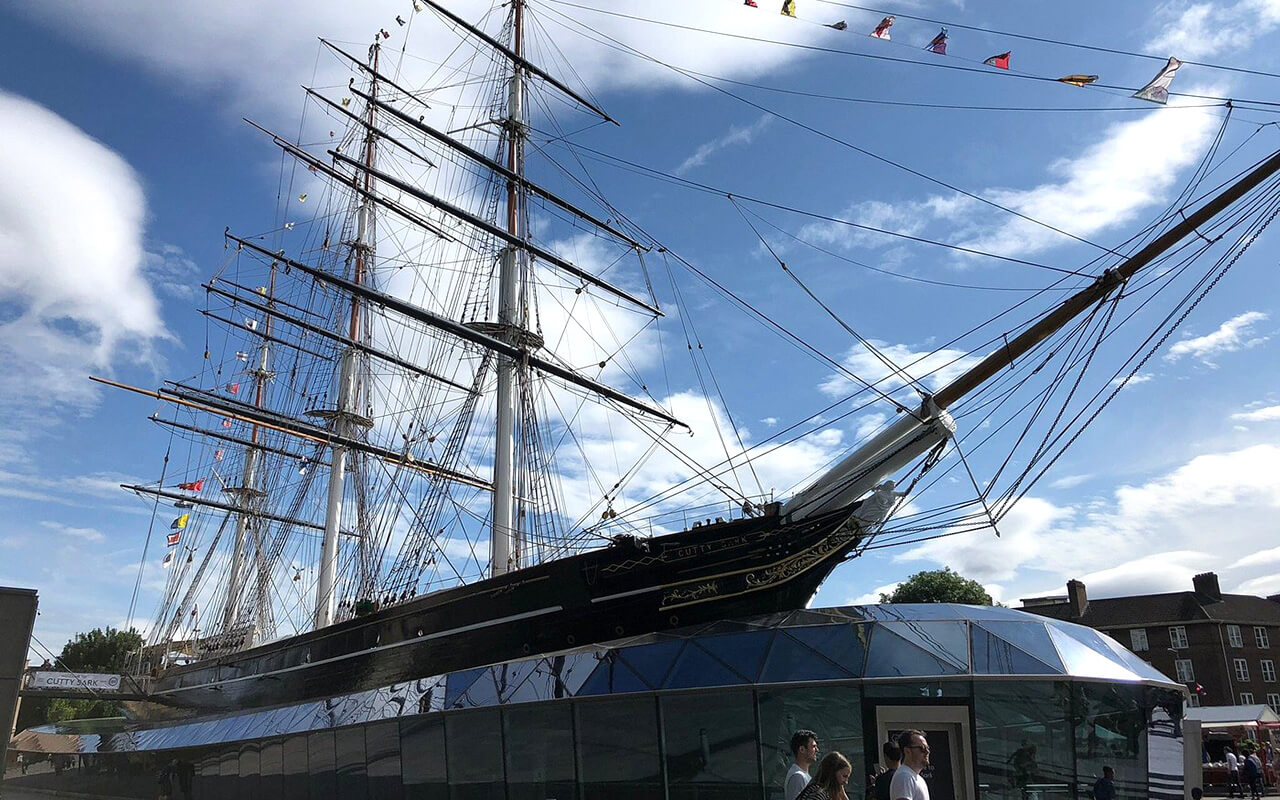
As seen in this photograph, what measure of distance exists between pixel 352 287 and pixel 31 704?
67520 millimetres

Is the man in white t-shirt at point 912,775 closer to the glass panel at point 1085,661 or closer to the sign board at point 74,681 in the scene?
the glass panel at point 1085,661

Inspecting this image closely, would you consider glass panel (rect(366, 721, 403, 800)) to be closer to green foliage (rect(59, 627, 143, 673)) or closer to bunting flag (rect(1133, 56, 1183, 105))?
bunting flag (rect(1133, 56, 1183, 105))

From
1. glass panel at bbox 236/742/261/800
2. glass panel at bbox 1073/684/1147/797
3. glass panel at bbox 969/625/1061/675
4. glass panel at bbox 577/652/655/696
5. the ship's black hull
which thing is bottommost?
glass panel at bbox 236/742/261/800

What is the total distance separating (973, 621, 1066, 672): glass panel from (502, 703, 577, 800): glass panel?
638 cm

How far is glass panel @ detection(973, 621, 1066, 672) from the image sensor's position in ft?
38.8

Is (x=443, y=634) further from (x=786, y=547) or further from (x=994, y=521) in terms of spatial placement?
(x=994, y=521)

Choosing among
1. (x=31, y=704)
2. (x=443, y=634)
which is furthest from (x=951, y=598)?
(x=31, y=704)

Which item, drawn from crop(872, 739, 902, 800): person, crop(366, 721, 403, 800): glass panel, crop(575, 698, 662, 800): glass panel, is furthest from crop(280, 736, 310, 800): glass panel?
crop(872, 739, 902, 800): person

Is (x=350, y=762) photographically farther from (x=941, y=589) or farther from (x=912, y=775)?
(x=941, y=589)

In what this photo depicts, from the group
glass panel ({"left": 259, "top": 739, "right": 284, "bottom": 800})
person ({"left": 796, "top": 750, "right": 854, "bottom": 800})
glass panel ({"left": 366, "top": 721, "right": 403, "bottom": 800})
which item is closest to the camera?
person ({"left": 796, "top": 750, "right": 854, "bottom": 800})

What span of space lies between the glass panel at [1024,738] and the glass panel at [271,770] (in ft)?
48.6

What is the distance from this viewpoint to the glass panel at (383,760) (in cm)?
1611

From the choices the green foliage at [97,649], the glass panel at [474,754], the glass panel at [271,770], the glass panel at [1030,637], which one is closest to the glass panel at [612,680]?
the glass panel at [474,754]

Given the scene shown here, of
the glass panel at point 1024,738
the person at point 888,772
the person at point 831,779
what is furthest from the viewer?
the glass panel at point 1024,738
